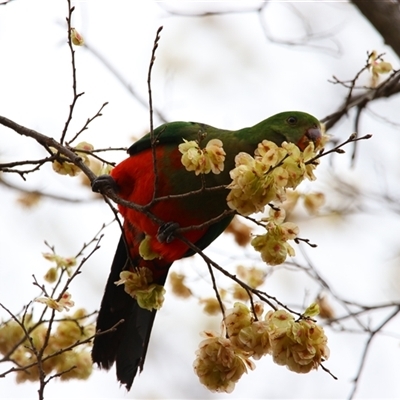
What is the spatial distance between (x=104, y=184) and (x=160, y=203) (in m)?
0.28

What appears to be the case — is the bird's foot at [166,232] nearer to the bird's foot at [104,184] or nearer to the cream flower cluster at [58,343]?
the bird's foot at [104,184]

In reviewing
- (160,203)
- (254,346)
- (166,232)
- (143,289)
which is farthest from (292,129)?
(254,346)

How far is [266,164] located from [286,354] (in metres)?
0.63

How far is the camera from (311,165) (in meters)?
2.21

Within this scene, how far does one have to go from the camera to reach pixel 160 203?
3.12m

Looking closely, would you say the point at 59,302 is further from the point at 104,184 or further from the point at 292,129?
the point at 292,129

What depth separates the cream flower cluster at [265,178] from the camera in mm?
2100

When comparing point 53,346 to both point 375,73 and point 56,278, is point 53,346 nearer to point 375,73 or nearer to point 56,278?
point 56,278

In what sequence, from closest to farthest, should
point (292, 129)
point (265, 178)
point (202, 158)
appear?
point (265, 178) → point (202, 158) → point (292, 129)

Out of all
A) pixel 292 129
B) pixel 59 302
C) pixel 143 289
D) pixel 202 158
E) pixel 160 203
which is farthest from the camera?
pixel 292 129

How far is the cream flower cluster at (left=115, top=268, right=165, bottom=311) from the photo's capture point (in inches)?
108

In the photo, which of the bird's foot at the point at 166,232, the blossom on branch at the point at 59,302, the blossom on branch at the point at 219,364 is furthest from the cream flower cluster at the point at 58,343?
the blossom on branch at the point at 219,364

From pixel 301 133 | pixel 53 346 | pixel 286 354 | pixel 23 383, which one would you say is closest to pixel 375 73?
pixel 301 133

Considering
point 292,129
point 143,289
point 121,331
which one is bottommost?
point 143,289
